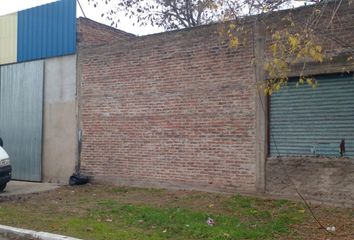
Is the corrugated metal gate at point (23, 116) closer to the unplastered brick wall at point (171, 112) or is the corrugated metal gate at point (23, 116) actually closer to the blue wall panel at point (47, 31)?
the blue wall panel at point (47, 31)

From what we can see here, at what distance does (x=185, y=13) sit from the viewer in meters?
22.6

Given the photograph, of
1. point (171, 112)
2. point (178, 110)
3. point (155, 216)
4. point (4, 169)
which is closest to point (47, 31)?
point (4, 169)

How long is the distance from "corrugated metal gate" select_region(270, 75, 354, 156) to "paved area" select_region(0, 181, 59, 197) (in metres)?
6.58

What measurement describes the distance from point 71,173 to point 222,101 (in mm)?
5493

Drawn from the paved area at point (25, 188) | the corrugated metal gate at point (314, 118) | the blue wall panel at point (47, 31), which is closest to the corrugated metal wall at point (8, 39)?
the blue wall panel at point (47, 31)

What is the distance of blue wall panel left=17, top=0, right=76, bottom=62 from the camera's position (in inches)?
577

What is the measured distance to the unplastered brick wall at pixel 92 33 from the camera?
1453cm

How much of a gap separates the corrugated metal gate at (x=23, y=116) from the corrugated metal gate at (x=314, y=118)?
7954mm

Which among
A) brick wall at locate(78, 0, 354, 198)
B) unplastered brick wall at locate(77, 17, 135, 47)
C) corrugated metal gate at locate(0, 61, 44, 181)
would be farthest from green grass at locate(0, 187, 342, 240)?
unplastered brick wall at locate(77, 17, 135, 47)

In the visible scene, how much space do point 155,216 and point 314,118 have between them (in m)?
3.82

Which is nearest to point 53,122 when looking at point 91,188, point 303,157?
point 91,188

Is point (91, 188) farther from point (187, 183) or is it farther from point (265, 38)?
point (265, 38)

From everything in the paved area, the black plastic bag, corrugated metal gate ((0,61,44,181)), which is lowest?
the paved area

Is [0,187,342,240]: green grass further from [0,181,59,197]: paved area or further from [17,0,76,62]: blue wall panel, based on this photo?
[17,0,76,62]: blue wall panel
